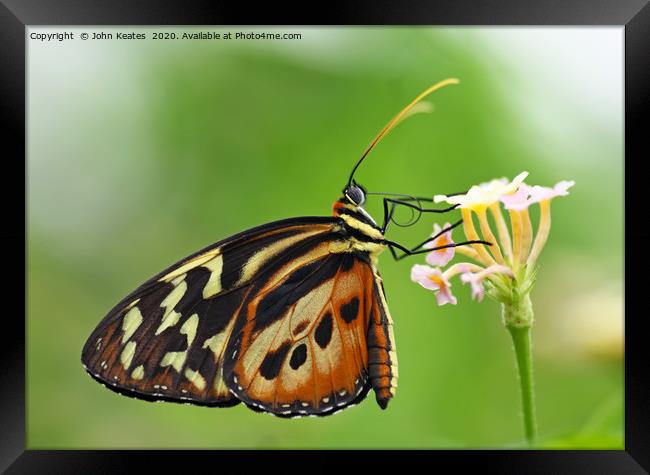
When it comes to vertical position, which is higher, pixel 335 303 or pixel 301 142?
pixel 301 142

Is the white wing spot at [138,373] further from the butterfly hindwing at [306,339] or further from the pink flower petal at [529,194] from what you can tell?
the pink flower petal at [529,194]

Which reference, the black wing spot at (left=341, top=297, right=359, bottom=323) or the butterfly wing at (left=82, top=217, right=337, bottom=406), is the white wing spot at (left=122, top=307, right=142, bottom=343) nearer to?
the butterfly wing at (left=82, top=217, right=337, bottom=406)

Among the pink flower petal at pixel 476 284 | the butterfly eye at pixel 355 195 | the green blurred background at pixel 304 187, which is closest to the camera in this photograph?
the pink flower petal at pixel 476 284

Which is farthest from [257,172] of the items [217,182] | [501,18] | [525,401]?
[525,401]

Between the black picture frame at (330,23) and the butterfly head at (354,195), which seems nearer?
the black picture frame at (330,23)

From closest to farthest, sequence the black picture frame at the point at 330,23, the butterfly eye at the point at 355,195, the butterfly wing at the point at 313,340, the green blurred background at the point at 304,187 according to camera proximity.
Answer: the black picture frame at the point at 330,23, the butterfly wing at the point at 313,340, the butterfly eye at the point at 355,195, the green blurred background at the point at 304,187

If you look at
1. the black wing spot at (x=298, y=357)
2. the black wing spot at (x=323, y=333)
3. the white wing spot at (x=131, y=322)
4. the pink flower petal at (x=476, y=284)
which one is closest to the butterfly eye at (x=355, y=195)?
the black wing spot at (x=323, y=333)

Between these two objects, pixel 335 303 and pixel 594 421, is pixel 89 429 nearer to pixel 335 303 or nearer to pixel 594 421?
pixel 335 303
